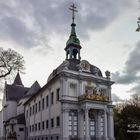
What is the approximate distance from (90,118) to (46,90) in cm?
852

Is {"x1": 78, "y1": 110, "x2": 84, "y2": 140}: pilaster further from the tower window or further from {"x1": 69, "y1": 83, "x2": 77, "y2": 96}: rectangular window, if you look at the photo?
the tower window

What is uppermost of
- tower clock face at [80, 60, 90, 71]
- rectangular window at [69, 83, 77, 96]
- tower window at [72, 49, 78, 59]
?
tower window at [72, 49, 78, 59]

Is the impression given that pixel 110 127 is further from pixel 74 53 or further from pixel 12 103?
pixel 12 103

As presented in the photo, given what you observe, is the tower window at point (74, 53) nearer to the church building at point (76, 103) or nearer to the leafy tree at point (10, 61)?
the church building at point (76, 103)

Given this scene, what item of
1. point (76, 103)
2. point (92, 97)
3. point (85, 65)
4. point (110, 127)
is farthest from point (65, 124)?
point (85, 65)

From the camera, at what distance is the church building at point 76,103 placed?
115ft

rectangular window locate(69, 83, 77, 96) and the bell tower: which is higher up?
the bell tower

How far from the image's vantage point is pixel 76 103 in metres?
36.3

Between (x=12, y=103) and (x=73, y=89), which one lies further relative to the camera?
(x=12, y=103)

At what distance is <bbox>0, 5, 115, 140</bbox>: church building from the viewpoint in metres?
35.1

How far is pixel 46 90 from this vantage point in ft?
137

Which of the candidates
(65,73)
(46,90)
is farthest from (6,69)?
(46,90)

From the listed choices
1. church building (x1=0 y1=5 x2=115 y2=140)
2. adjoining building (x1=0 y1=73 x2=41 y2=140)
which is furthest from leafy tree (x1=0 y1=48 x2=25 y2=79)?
adjoining building (x1=0 y1=73 x2=41 y2=140)

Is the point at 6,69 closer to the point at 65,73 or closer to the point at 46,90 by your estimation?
the point at 65,73
